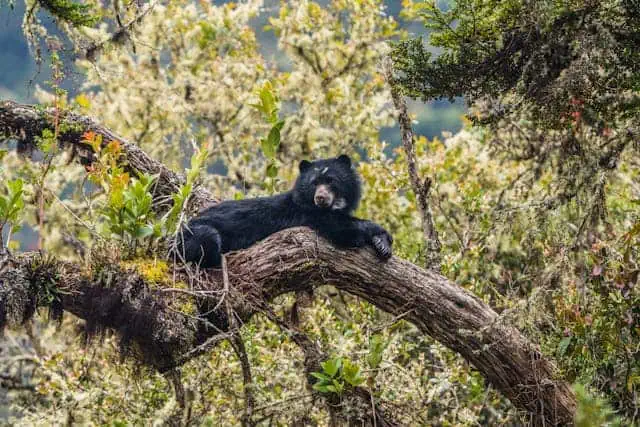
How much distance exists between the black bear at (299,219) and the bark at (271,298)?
0.13 meters

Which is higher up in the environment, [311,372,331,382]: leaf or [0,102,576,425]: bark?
[0,102,576,425]: bark

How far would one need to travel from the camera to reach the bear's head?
6105 millimetres

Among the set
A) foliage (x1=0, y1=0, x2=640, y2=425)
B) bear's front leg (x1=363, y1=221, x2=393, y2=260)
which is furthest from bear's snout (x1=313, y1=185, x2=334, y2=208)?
foliage (x1=0, y1=0, x2=640, y2=425)

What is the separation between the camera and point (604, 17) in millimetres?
4145

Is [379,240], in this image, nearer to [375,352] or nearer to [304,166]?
[375,352]

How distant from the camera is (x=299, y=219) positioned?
6.01 metres

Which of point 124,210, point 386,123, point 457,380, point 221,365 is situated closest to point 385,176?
point 386,123

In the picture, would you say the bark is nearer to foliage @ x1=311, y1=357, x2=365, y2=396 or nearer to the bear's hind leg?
the bear's hind leg

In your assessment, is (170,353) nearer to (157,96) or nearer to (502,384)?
(502,384)

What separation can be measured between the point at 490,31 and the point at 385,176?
6112 mm

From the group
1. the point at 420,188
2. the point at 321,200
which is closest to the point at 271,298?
the point at 321,200

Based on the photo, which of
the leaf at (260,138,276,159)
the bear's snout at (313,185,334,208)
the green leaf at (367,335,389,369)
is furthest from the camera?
the leaf at (260,138,276,159)

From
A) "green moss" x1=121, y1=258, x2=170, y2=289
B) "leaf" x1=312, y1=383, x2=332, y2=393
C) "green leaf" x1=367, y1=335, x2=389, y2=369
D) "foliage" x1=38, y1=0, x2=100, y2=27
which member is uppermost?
"foliage" x1=38, y1=0, x2=100, y2=27

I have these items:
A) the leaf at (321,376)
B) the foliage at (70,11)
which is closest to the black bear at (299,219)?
the leaf at (321,376)
